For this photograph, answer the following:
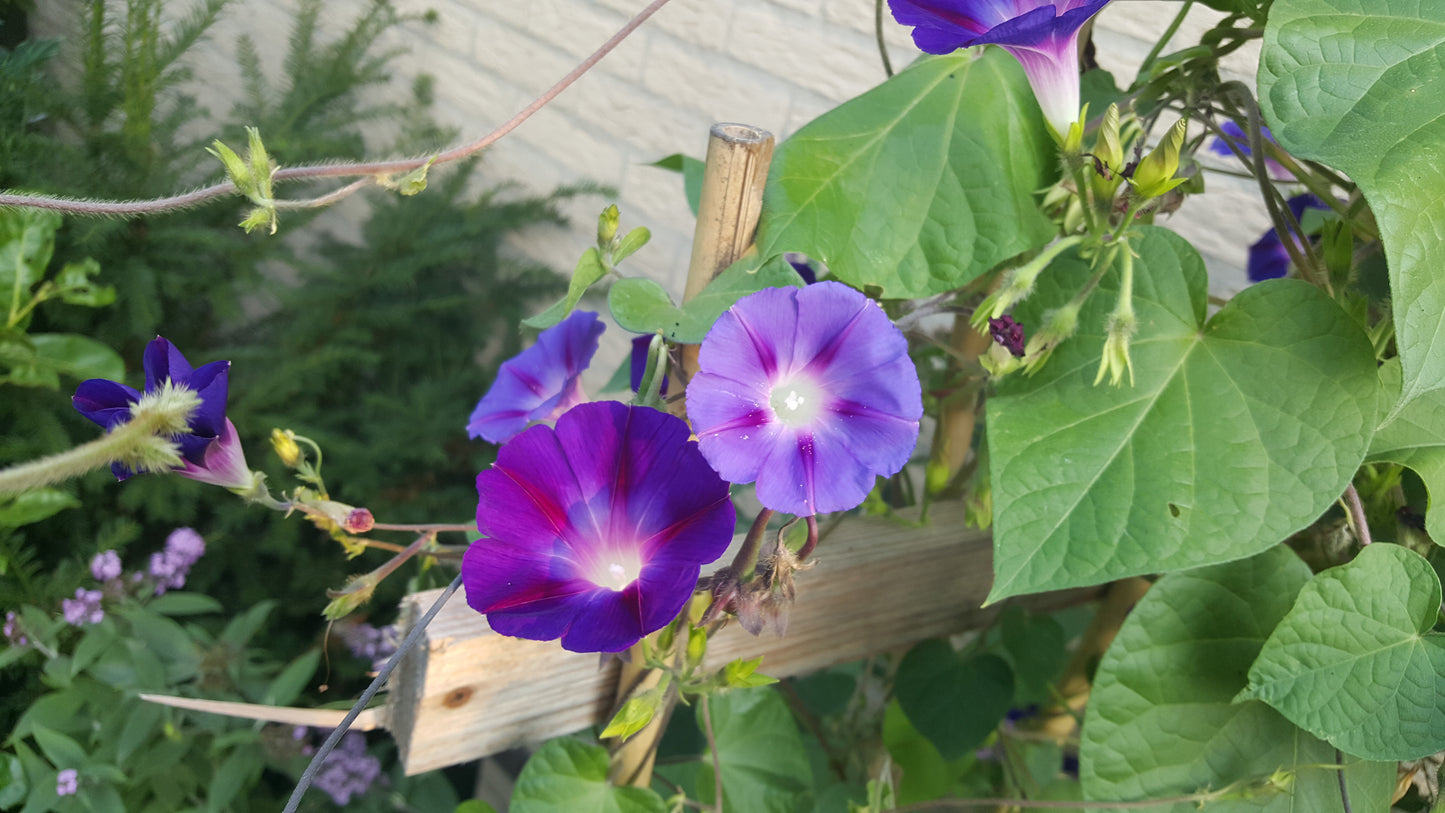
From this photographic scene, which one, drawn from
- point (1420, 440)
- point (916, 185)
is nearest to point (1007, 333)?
point (916, 185)

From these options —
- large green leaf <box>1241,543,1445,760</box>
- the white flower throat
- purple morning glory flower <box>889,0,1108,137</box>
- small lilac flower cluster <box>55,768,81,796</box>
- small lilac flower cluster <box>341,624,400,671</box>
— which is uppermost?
purple morning glory flower <box>889,0,1108,137</box>

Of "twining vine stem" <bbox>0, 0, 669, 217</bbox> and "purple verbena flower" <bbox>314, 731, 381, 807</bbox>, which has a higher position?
"twining vine stem" <bbox>0, 0, 669, 217</bbox>

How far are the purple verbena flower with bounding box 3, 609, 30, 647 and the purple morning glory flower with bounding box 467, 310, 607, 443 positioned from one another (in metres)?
0.69

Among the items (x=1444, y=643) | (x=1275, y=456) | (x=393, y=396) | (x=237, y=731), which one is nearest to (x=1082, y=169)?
(x=1275, y=456)

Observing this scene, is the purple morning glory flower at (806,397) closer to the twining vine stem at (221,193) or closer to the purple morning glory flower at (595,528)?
the purple morning glory flower at (595,528)

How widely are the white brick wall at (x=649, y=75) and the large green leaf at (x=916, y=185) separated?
54 cm

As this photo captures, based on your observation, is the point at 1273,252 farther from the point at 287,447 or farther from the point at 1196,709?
the point at 287,447

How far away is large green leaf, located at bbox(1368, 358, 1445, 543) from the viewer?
408 millimetres

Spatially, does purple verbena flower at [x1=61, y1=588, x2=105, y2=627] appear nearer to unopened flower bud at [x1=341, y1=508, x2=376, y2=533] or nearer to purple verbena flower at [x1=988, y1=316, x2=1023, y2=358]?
unopened flower bud at [x1=341, y1=508, x2=376, y2=533]

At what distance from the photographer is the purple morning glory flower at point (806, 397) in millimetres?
352

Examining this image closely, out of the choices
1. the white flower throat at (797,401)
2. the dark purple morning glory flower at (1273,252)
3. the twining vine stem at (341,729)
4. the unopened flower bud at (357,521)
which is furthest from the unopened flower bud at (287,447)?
A: the dark purple morning glory flower at (1273,252)

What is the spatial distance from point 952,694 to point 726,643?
238 mm

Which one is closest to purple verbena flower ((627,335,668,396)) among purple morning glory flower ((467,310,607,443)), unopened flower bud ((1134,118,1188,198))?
purple morning glory flower ((467,310,607,443))

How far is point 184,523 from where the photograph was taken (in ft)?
4.09
